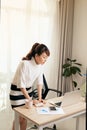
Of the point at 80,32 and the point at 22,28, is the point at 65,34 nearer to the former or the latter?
the point at 80,32

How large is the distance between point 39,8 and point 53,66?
1.12 m

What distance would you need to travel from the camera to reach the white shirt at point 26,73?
2.58m

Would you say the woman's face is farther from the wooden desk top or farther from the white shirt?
the wooden desk top

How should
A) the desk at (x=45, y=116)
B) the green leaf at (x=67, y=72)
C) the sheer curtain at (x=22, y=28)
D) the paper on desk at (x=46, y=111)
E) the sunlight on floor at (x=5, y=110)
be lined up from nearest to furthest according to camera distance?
1. the desk at (x=45, y=116)
2. the paper on desk at (x=46, y=111)
3. the sheer curtain at (x=22, y=28)
4. the sunlight on floor at (x=5, y=110)
5. the green leaf at (x=67, y=72)

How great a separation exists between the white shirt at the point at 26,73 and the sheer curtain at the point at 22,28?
0.75 metres

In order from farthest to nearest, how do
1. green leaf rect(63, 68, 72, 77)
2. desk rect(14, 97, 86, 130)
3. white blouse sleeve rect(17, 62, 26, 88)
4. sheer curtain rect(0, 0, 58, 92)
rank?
green leaf rect(63, 68, 72, 77) → sheer curtain rect(0, 0, 58, 92) → white blouse sleeve rect(17, 62, 26, 88) → desk rect(14, 97, 86, 130)

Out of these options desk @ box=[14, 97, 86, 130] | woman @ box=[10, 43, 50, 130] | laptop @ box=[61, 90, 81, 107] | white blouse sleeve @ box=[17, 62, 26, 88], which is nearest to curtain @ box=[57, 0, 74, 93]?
laptop @ box=[61, 90, 81, 107]

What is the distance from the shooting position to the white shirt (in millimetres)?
2582

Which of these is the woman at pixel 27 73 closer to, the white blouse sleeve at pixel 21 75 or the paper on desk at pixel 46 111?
the white blouse sleeve at pixel 21 75

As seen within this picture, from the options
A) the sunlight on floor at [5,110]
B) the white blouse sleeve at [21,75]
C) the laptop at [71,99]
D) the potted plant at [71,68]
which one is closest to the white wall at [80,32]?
the potted plant at [71,68]

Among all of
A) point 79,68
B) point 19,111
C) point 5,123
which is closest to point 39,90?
point 19,111

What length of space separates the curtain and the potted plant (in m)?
0.12

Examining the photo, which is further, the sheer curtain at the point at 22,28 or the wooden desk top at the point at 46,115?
the sheer curtain at the point at 22,28

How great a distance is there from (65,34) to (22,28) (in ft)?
3.07
